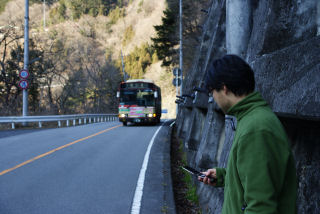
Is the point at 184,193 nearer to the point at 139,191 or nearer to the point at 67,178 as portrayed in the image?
the point at 139,191

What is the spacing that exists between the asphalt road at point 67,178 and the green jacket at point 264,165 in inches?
143

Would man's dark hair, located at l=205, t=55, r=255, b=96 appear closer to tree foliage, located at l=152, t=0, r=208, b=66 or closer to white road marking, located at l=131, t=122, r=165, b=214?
white road marking, located at l=131, t=122, r=165, b=214

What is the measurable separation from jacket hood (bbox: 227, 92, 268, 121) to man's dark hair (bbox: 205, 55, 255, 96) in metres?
0.05

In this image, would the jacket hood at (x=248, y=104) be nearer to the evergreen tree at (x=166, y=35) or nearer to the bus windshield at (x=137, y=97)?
the bus windshield at (x=137, y=97)

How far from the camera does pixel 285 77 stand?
8.93 feet

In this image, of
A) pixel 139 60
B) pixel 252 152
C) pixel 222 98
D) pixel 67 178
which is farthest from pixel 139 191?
pixel 139 60

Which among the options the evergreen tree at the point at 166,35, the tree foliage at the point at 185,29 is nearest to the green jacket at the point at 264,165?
the tree foliage at the point at 185,29

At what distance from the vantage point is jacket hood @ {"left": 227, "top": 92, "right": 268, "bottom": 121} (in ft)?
5.80

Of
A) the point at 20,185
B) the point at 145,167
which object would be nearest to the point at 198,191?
the point at 145,167

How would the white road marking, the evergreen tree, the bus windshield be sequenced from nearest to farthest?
1. the white road marking
2. the bus windshield
3. the evergreen tree

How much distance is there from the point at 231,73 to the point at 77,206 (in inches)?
164

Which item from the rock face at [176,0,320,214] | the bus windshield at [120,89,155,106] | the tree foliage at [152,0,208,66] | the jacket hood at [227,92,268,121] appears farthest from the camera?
the tree foliage at [152,0,208,66]

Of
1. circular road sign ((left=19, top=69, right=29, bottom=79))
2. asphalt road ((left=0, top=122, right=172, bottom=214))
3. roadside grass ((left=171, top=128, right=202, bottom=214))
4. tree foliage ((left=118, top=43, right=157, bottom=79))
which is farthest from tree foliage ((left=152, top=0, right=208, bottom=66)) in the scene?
tree foliage ((left=118, top=43, right=157, bottom=79))

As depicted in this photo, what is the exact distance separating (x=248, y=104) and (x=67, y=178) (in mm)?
5914
